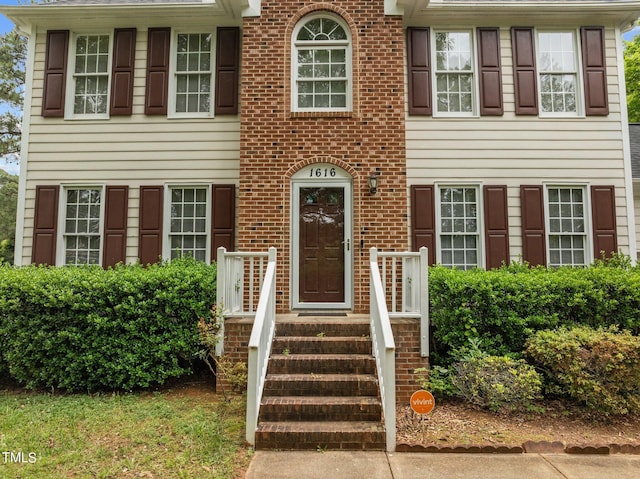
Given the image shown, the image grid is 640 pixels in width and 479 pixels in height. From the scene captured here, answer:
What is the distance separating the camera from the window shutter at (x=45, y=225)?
22.5 ft

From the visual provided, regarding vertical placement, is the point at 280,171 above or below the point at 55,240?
above

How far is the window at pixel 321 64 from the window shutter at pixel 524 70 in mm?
3079

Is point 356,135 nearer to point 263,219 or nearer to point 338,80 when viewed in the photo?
point 338,80

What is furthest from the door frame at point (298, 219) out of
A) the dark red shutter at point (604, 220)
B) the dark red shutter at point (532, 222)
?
the dark red shutter at point (604, 220)

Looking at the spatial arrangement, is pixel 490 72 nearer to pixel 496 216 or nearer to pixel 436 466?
pixel 496 216

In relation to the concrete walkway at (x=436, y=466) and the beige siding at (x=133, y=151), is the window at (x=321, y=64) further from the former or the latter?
the concrete walkway at (x=436, y=466)

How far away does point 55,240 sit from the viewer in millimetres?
6883

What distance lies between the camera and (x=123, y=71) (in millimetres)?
7055

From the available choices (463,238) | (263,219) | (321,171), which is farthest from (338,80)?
(463,238)

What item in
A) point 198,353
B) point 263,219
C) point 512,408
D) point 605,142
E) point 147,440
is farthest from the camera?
point 605,142

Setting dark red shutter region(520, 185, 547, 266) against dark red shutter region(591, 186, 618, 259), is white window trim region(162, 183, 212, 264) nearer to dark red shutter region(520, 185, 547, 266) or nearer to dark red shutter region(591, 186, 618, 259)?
dark red shutter region(520, 185, 547, 266)

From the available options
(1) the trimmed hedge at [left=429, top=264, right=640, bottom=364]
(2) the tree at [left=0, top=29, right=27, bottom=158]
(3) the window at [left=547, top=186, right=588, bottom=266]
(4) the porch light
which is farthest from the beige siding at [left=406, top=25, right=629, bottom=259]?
(2) the tree at [left=0, top=29, right=27, bottom=158]

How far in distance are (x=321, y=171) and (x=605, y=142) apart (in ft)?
16.7

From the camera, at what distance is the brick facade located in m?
6.07
